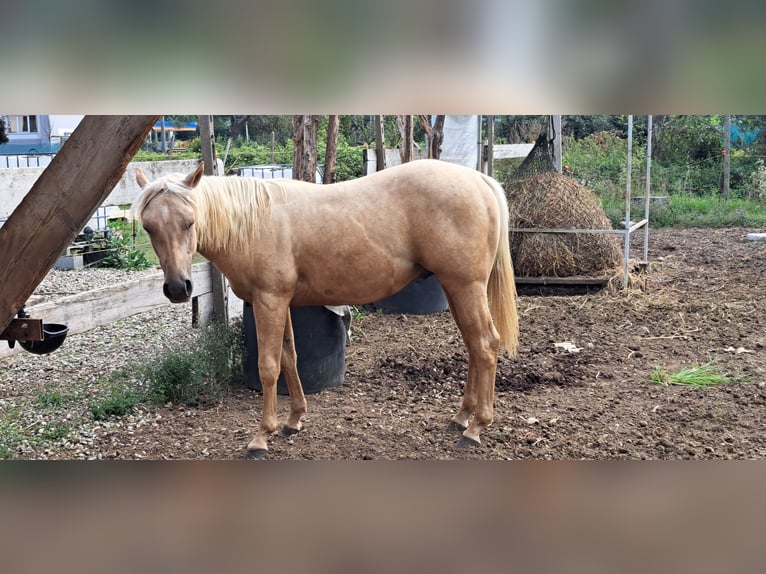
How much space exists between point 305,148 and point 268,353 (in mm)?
2384

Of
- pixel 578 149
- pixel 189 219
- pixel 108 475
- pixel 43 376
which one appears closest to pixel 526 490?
pixel 108 475

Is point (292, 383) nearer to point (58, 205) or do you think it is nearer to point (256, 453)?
point (256, 453)

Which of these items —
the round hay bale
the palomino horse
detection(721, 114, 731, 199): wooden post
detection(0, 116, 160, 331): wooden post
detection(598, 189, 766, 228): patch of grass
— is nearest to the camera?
detection(0, 116, 160, 331): wooden post

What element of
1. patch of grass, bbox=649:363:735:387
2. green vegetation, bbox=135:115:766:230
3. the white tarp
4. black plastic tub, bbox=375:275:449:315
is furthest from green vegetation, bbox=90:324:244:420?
green vegetation, bbox=135:115:766:230

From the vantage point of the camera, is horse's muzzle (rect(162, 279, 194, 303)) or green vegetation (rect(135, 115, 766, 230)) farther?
green vegetation (rect(135, 115, 766, 230))

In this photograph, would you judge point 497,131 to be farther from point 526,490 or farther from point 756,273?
point 526,490

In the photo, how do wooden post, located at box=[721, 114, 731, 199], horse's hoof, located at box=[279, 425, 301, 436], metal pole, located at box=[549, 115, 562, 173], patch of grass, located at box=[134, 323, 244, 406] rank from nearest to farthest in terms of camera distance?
horse's hoof, located at box=[279, 425, 301, 436]
patch of grass, located at box=[134, 323, 244, 406]
metal pole, located at box=[549, 115, 562, 173]
wooden post, located at box=[721, 114, 731, 199]

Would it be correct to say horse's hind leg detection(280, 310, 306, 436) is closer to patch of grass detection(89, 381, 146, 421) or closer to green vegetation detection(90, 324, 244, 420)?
green vegetation detection(90, 324, 244, 420)

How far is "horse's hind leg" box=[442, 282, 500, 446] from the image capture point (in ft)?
12.3

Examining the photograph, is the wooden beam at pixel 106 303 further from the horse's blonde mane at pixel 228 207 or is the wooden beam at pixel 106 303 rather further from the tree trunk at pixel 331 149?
the tree trunk at pixel 331 149

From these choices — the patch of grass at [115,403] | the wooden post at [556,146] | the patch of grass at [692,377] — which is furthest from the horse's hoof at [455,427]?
the wooden post at [556,146]

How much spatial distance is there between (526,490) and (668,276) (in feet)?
28.2

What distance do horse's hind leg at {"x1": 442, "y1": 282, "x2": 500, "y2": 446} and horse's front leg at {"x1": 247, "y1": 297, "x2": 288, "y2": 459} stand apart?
89 cm

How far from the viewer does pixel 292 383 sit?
13.4 feet
